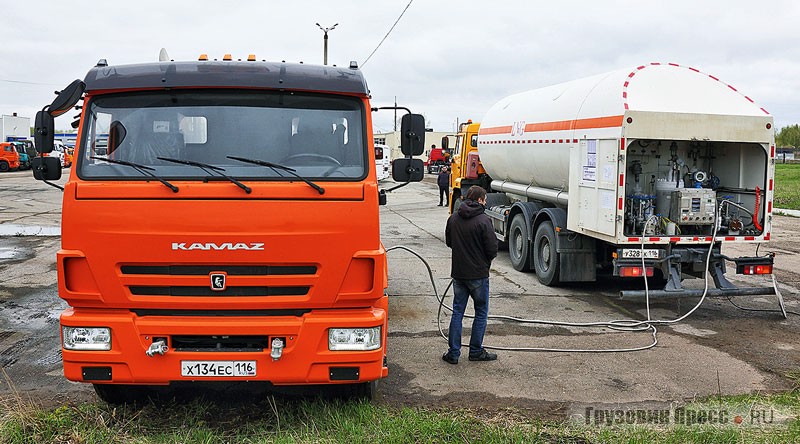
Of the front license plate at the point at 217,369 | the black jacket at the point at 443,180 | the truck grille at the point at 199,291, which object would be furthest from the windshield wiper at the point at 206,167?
the black jacket at the point at 443,180

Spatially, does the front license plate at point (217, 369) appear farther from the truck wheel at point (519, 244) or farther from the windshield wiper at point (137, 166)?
the truck wheel at point (519, 244)

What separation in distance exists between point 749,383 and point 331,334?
4.13m

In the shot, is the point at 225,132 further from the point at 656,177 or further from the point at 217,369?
the point at 656,177

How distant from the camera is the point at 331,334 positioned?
196 inches

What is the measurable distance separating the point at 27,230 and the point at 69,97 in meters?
14.4

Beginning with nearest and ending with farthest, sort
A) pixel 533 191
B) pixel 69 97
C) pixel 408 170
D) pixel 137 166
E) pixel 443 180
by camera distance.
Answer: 1. pixel 137 166
2. pixel 69 97
3. pixel 408 170
4. pixel 533 191
5. pixel 443 180

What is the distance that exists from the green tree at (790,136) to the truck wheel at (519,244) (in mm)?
95885

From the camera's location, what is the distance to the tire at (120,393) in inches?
220

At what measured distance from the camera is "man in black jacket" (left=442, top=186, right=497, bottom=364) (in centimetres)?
694

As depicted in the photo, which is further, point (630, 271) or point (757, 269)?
point (757, 269)

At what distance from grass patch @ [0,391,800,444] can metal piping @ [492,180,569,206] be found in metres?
5.68

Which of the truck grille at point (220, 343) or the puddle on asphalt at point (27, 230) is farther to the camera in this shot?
the puddle on asphalt at point (27, 230)

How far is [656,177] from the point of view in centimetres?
1036

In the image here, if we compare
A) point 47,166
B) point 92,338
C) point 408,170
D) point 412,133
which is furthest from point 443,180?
point 92,338
